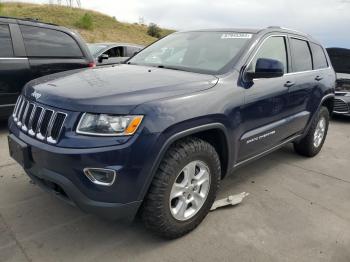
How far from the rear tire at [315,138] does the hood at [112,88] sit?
2385mm

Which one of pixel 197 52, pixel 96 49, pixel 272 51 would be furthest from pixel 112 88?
pixel 96 49

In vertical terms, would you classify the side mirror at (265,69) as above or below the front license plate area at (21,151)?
above

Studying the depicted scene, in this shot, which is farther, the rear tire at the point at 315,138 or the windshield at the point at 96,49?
the windshield at the point at 96,49

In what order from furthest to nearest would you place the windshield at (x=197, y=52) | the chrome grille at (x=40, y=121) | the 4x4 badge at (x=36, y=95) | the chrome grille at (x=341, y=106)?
the chrome grille at (x=341, y=106), the windshield at (x=197, y=52), the 4x4 badge at (x=36, y=95), the chrome grille at (x=40, y=121)

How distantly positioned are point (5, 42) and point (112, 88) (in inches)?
139

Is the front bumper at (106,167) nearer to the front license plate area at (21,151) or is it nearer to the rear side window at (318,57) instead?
the front license plate area at (21,151)

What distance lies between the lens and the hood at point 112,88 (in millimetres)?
2385

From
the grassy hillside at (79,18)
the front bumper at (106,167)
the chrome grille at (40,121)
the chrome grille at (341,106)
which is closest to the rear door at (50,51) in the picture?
the chrome grille at (40,121)

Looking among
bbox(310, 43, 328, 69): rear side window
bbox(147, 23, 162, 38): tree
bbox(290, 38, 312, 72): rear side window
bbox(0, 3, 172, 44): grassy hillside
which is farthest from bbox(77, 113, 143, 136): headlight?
bbox(147, 23, 162, 38): tree

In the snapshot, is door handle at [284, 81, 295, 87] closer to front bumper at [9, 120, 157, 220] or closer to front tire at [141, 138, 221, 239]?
front tire at [141, 138, 221, 239]

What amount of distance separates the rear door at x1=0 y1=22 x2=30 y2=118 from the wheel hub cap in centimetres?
357

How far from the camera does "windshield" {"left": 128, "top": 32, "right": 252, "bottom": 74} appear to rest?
3342 mm

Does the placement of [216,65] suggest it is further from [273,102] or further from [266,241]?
[266,241]

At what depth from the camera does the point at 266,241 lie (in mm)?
2912
